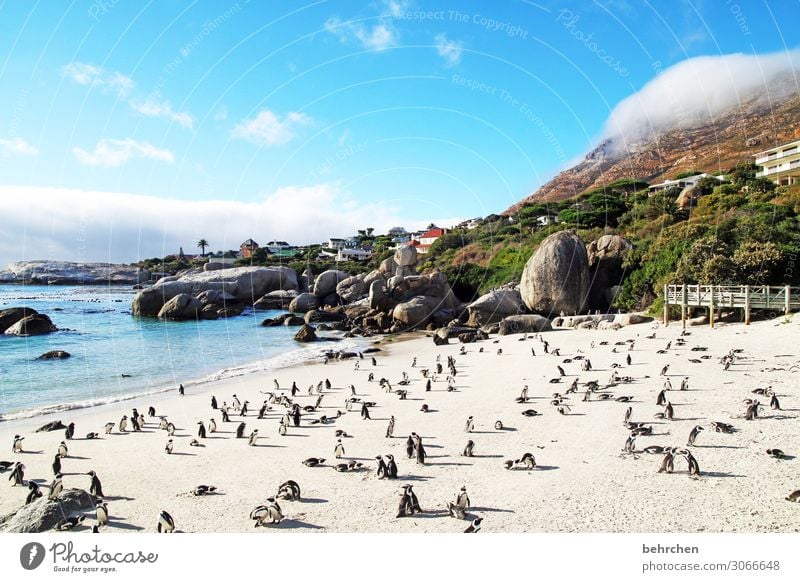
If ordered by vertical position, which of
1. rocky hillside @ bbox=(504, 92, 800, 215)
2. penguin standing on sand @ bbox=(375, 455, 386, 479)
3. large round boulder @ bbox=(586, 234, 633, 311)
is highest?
rocky hillside @ bbox=(504, 92, 800, 215)

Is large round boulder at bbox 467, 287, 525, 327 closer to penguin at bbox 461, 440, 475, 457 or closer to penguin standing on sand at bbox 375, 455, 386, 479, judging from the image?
penguin at bbox 461, 440, 475, 457

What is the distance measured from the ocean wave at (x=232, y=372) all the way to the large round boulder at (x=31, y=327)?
962 inches

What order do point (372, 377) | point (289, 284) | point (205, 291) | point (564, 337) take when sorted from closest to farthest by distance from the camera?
point (372, 377), point (564, 337), point (205, 291), point (289, 284)

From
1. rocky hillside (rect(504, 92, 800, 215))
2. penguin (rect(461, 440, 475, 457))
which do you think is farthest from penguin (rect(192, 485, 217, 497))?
rocky hillside (rect(504, 92, 800, 215))

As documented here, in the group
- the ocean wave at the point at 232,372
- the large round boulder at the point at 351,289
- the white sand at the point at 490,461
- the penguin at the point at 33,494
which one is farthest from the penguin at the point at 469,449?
the large round boulder at the point at 351,289

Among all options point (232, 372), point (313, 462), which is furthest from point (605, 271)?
point (313, 462)

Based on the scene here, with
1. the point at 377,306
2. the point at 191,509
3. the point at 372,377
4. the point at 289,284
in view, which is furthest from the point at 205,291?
the point at 191,509

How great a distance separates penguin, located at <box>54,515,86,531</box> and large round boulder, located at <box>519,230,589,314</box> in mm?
34058

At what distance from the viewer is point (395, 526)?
8.84 metres

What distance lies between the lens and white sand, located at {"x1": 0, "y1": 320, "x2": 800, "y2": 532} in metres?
8.90

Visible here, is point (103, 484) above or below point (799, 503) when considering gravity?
below

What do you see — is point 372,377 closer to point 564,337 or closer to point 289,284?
point 564,337

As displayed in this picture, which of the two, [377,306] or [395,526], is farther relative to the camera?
[377,306]

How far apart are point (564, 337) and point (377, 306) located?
1895 centimetres
